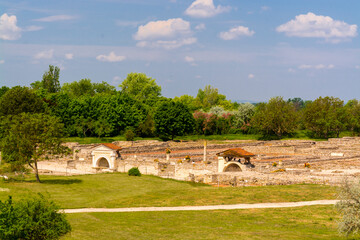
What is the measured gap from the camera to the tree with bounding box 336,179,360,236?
19531mm

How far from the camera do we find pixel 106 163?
171 ft

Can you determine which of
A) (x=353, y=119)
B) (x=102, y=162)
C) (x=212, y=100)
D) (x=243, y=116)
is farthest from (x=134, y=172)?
(x=212, y=100)

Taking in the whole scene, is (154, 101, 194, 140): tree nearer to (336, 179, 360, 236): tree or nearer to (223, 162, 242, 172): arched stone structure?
(223, 162, 242, 172): arched stone structure

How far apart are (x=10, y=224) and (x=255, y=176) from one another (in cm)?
2511

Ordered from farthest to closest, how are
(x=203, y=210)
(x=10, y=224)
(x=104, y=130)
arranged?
(x=104, y=130), (x=203, y=210), (x=10, y=224)

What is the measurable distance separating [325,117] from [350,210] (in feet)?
240

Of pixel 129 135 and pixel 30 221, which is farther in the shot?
pixel 129 135

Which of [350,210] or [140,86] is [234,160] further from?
[140,86]

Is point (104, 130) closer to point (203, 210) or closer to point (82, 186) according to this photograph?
point (82, 186)

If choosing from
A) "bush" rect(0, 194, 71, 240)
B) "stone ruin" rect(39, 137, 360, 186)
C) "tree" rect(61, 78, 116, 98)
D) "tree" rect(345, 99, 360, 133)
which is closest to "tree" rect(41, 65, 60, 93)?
"tree" rect(61, 78, 116, 98)

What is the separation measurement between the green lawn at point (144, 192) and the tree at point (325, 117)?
54.0m

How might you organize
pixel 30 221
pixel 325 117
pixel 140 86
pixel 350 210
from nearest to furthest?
1. pixel 30 221
2. pixel 350 210
3. pixel 325 117
4. pixel 140 86

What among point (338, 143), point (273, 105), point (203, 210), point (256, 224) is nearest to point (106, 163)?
point (203, 210)

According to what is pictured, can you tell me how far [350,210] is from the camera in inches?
778
